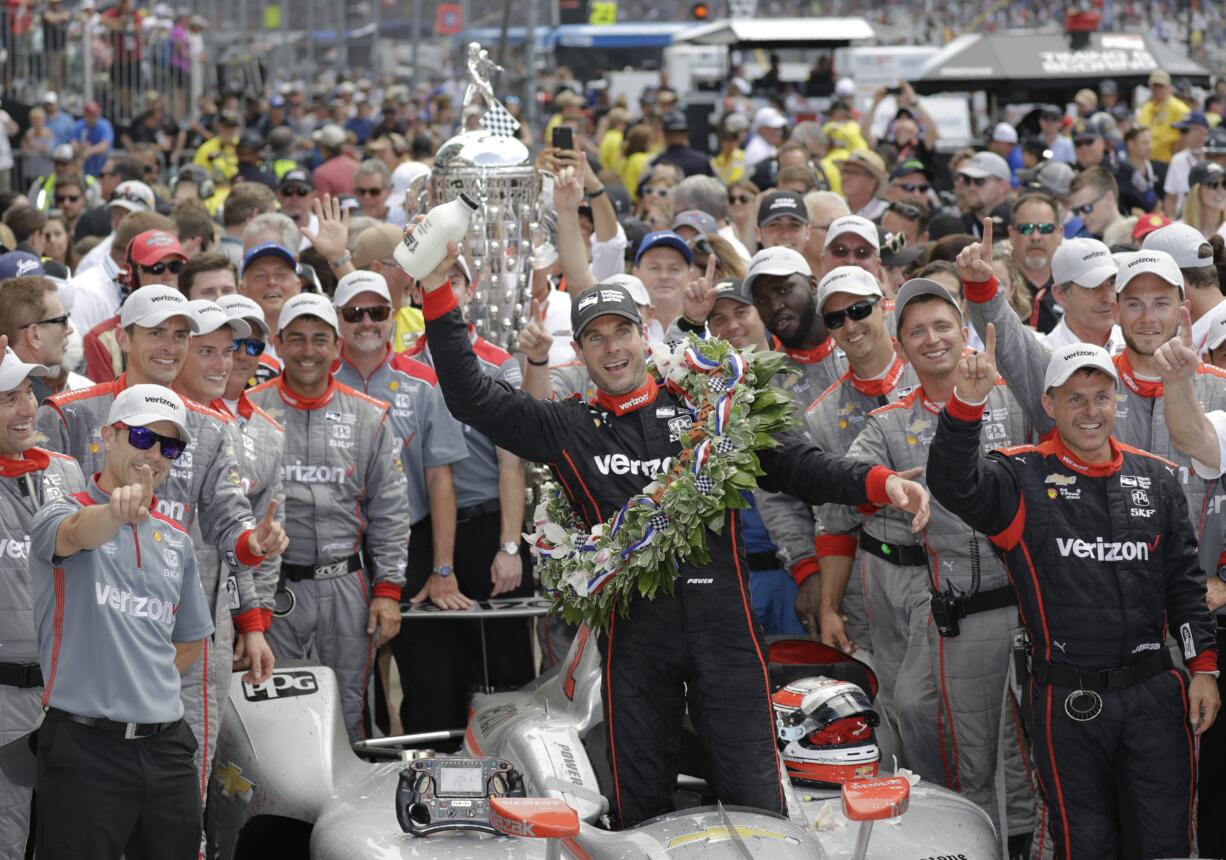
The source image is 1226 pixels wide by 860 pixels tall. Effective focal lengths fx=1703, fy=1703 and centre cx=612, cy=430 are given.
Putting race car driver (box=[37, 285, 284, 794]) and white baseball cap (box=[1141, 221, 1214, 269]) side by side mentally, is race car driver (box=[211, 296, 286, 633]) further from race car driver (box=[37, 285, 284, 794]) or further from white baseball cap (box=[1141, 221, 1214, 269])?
white baseball cap (box=[1141, 221, 1214, 269])

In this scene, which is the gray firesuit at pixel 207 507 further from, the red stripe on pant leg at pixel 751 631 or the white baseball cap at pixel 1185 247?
the white baseball cap at pixel 1185 247

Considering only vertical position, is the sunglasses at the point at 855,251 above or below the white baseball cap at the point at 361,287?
above

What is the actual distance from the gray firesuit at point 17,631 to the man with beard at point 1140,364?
123 inches

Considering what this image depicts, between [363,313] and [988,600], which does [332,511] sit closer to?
[363,313]

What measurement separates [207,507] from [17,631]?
0.75 meters

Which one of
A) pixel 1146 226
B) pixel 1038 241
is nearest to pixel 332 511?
pixel 1038 241

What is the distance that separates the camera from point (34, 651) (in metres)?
5.29

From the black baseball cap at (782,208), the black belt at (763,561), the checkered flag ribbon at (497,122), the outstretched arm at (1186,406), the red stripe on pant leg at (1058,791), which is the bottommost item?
the red stripe on pant leg at (1058,791)

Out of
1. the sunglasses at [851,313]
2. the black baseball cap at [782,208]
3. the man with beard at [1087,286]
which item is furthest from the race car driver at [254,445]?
the man with beard at [1087,286]

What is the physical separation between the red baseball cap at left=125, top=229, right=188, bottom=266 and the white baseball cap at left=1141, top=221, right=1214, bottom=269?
4.16 metres

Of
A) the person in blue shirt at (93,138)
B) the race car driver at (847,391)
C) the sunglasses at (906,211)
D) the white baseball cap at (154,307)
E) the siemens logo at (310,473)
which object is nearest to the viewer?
the white baseball cap at (154,307)

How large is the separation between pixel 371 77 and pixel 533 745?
2264cm

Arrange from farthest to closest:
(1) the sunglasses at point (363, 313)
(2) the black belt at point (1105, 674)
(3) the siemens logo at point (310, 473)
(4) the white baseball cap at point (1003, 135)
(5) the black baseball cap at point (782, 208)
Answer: (4) the white baseball cap at point (1003, 135), (5) the black baseball cap at point (782, 208), (1) the sunglasses at point (363, 313), (3) the siemens logo at point (310, 473), (2) the black belt at point (1105, 674)

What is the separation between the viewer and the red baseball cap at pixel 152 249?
7562mm
